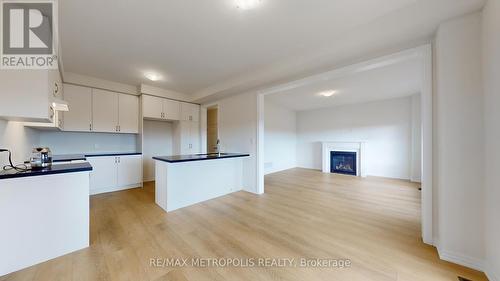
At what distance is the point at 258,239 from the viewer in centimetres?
207

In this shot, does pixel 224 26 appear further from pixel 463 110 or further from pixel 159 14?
pixel 463 110

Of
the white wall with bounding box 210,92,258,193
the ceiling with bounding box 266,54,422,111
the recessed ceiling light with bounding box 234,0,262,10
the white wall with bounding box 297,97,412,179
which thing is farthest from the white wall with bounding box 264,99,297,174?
the recessed ceiling light with bounding box 234,0,262,10

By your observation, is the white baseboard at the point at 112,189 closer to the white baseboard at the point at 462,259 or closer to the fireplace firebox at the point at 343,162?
the white baseboard at the point at 462,259

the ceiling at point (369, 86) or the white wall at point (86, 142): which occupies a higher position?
the ceiling at point (369, 86)

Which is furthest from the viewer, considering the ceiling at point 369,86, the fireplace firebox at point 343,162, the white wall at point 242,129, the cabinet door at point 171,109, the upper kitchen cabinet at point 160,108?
the fireplace firebox at point 343,162

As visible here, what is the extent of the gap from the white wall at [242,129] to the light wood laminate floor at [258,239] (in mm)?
648

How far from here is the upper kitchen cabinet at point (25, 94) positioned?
1726 mm

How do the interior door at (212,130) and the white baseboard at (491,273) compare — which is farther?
the interior door at (212,130)

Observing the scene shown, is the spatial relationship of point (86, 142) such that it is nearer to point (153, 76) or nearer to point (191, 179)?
point (153, 76)

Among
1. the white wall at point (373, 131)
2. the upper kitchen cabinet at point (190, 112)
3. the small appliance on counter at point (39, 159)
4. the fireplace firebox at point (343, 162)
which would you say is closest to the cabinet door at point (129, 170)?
the upper kitchen cabinet at point (190, 112)

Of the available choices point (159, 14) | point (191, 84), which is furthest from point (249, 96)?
point (159, 14)

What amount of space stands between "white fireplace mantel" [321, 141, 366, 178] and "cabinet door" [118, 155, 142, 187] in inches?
234

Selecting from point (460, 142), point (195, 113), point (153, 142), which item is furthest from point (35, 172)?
point (460, 142)

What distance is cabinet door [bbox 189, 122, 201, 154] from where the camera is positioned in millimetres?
5184
